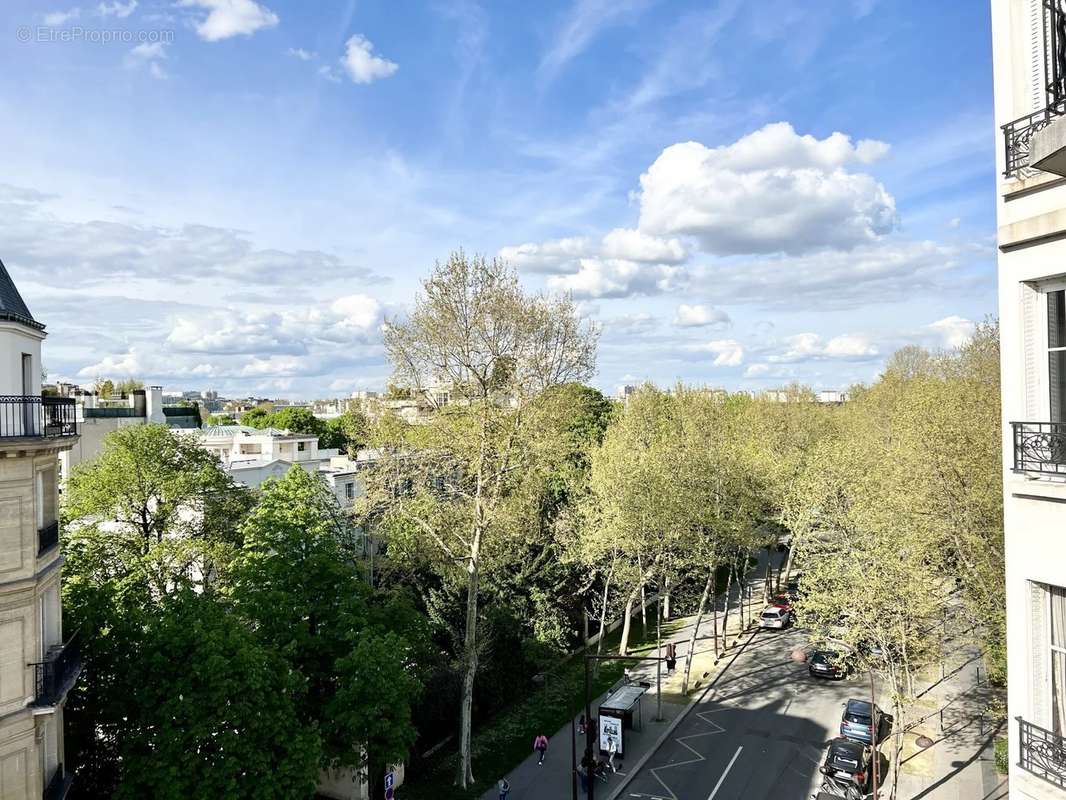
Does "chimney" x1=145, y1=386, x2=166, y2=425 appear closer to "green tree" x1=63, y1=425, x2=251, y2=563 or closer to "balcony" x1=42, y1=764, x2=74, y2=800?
"green tree" x1=63, y1=425, x2=251, y2=563

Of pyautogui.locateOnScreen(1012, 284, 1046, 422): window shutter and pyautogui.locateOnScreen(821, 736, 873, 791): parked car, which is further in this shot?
pyautogui.locateOnScreen(821, 736, 873, 791): parked car

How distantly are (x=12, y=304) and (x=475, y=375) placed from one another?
1365 cm

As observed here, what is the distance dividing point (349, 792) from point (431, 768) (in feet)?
11.4

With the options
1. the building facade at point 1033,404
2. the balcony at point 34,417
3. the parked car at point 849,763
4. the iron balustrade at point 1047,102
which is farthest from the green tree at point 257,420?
the iron balustrade at point 1047,102

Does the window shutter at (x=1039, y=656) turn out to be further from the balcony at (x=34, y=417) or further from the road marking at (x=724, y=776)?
the balcony at (x=34, y=417)

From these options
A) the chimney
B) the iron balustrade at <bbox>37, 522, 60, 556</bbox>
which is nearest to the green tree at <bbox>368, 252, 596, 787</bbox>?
the iron balustrade at <bbox>37, 522, 60, 556</bbox>

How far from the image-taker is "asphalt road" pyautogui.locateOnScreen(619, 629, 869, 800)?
2364 centimetres

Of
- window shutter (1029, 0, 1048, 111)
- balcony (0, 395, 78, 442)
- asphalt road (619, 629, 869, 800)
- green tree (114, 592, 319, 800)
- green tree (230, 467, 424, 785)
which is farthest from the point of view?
asphalt road (619, 629, 869, 800)

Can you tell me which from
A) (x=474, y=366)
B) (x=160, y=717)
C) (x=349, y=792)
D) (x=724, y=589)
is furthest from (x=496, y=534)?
(x=724, y=589)

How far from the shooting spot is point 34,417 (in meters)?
15.2

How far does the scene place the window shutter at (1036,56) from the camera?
8734mm

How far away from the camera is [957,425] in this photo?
23.2 meters

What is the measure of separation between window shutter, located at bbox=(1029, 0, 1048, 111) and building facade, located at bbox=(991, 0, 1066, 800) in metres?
0.01

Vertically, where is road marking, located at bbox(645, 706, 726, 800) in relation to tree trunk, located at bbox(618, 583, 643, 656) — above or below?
below
